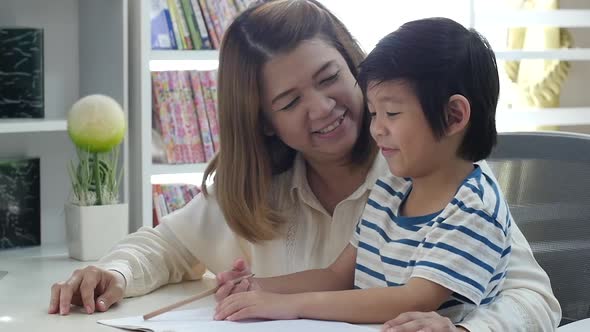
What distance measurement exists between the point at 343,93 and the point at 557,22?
194 centimetres

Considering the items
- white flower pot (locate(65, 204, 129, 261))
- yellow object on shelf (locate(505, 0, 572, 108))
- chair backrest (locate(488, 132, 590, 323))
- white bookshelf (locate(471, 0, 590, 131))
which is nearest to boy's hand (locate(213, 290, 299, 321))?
chair backrest (locate(488, 132, 590, 323))

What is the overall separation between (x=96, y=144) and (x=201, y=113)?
45 cm

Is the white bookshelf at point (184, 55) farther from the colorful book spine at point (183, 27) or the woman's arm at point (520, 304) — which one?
the woman's arm at point (520, 304)

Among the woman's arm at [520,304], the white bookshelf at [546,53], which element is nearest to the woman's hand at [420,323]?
the woman's arm at [520,304]

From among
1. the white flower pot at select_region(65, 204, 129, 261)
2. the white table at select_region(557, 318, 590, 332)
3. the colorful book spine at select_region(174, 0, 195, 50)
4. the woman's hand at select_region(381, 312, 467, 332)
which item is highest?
the colorful book spine at select_region(174, 0, 195, 50)

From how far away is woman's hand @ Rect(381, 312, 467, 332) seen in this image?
105 centimetres

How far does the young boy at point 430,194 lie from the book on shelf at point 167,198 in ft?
4.13

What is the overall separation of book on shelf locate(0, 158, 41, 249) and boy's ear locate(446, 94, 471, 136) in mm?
1383

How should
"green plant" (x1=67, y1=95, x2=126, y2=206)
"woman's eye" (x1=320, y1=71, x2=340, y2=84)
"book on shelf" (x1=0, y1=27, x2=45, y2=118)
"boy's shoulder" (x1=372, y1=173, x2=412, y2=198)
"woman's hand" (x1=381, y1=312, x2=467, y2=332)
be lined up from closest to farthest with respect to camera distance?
"woman's hand" (x1=381, y1=312, x2=467, y2=332), "boy's shoulder" (x1=372, y1=173, x2=412, y2=198), "woman's eye" (x1=320, y1=71, x2=340, y2=84), "green plant" (x1=67, y1=95, x2=126, y2=206), "book on shelf" (x1=0, y1=27, x2=45, y2=118)

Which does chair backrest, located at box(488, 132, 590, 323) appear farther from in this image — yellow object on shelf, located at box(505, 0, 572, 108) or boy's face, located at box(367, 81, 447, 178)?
yellow object on shelf, located at box(505, 0, 572, 108)

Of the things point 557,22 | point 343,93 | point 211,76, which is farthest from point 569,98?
point 343,93

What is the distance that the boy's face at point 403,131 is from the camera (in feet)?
3.86

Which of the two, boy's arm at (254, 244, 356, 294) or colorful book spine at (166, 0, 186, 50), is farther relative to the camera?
colorful book spine at (166, 0, 186, 50)

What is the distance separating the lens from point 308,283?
1.34m
